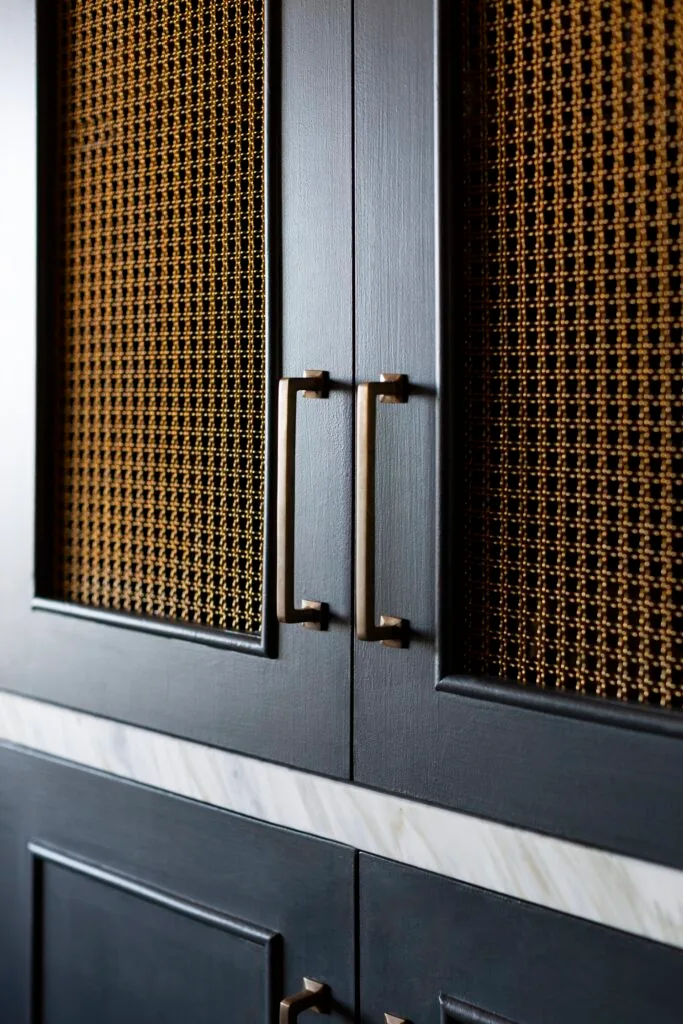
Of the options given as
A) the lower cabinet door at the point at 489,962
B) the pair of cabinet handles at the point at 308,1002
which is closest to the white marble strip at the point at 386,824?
the lower cabinet door at the point at 489,962

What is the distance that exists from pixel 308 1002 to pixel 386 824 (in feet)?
0.51

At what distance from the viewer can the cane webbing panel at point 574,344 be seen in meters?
0.66

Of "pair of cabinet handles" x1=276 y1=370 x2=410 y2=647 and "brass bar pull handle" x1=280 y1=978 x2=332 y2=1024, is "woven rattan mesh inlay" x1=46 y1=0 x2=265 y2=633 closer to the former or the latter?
"pair of cabinet handles" x1=276 y1=370 x2=410 y2=647

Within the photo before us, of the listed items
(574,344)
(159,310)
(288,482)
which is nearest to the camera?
(574,344)

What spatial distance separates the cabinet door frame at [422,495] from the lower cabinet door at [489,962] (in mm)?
62

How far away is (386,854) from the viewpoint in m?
0.79

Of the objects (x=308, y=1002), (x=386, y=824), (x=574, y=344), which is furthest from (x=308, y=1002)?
(x=574, y=344)

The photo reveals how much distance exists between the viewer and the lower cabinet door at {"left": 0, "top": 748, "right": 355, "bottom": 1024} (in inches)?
33.2

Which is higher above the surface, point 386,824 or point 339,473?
point 339,473

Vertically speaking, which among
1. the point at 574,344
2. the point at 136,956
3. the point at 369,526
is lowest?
the point at 136,956

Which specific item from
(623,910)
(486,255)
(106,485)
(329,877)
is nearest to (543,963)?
(623,910)

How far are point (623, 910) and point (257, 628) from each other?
14.6 inches

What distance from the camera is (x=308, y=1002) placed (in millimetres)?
820

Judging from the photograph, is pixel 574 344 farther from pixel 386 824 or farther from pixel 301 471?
pixel 386 824
